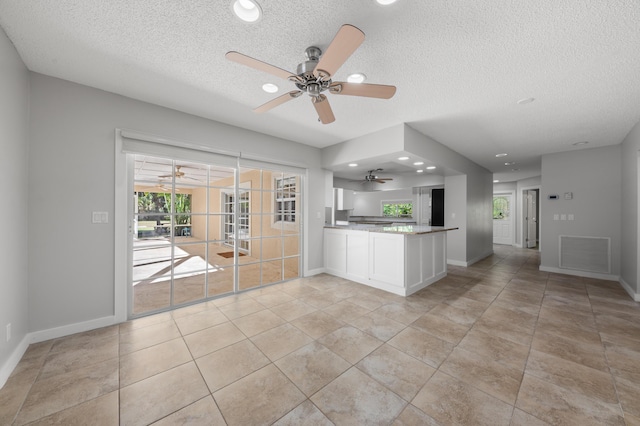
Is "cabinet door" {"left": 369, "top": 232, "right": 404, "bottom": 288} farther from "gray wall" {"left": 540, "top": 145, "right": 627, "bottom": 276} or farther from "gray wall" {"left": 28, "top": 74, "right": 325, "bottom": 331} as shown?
"gray wall" {"left": 540, "top": 145, "right": 627, "bottom": 276}

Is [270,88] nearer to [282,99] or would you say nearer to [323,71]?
A: [282,99]

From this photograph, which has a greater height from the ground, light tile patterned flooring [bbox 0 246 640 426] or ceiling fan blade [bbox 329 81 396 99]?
ceiling fan blade [bbox 329 81 396 99]

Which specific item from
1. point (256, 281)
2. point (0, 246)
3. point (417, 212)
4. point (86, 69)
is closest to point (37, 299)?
point (0, 246)

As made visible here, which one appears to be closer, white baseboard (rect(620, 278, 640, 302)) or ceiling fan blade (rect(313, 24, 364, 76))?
ceiling fan blade (rect(313, 24, 364, 76))

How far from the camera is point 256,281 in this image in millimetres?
4219

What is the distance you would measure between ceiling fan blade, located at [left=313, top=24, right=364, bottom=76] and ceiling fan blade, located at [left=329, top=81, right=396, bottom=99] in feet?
0.71

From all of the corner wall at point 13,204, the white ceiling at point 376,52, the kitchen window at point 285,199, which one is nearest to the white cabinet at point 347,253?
the kitchen window at point 285,199

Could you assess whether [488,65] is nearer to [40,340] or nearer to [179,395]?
[179,395]

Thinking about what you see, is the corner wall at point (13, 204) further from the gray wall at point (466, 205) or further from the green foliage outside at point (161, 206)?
the gray wall at point (466, 205)

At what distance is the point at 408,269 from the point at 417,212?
13.4 feet

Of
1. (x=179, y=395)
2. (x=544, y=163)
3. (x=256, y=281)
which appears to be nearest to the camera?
(x=179, y=395)

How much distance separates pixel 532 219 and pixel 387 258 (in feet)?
28.4

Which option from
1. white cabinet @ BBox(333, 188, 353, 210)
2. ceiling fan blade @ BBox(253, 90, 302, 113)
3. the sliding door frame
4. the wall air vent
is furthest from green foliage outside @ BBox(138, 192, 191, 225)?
the wall air vent

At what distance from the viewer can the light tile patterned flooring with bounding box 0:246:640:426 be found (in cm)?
150
